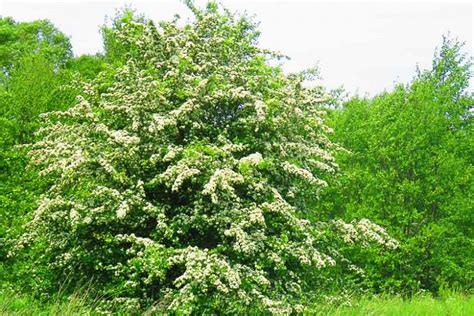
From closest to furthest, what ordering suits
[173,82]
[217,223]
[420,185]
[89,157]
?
[217,223] → [89,157] → [173,82] → [420,185]

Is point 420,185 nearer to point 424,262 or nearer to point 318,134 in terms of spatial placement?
point 424,262

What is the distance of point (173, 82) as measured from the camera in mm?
12008

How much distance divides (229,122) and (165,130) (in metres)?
1.42

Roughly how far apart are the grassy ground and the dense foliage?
786 cm

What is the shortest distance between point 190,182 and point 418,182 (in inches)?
515

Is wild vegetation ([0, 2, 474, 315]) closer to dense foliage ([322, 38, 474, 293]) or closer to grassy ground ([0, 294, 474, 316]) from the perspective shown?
grassy ground ([0, 294, 474, 316])

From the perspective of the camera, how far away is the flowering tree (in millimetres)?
9875

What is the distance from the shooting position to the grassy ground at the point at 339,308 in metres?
8.69

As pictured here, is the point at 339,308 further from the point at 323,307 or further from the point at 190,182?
the point at 190,182

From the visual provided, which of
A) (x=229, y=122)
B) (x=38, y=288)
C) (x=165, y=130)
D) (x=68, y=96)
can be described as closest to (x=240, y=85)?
(x=229, y=122)

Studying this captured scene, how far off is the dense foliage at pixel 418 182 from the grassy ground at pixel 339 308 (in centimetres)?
786

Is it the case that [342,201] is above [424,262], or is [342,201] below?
above

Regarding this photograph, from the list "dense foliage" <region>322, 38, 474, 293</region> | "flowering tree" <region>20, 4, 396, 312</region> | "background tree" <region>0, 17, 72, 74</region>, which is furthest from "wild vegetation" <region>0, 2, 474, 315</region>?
"background tree" <region>0, 17, 72, 74</region>

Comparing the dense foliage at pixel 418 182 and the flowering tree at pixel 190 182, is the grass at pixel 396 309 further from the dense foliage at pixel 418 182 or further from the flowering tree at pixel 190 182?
the dense foliage at pixel 418 182
